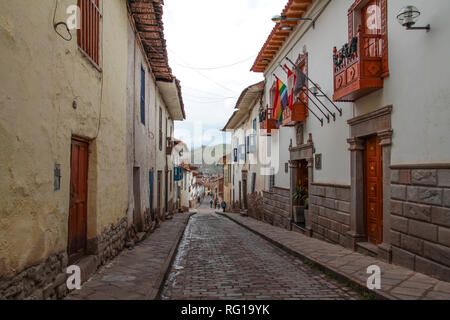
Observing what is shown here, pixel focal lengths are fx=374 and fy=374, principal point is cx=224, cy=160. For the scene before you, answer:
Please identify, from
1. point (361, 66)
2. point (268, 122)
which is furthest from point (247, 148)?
point (361, 66)

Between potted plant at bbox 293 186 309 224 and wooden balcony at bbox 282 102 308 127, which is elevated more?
wooden balcony at bbox 282 102 308 127

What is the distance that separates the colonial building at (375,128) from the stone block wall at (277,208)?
87cm

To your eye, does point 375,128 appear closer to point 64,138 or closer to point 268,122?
point 64,138

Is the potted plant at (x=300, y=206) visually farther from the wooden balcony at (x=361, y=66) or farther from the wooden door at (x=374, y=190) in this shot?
the wooden balcony at (x=361, y=66)

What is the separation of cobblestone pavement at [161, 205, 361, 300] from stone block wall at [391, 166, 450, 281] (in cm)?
121

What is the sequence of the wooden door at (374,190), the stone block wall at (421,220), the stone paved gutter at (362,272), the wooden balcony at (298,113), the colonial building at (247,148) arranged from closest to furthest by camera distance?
the stone paved gutter at (362,272) < the stone block wall at (421,220) < the wooden door at (374,190) < the wooden balcony at (298,113) < the colonial building at (247,148)

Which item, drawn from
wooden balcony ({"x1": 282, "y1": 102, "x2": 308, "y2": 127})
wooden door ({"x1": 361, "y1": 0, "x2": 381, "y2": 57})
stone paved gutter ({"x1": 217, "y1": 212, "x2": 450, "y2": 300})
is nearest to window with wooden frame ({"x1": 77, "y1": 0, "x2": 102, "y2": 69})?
wooden door ({"x1": 361, "y1": 0, "x2": 381, "y2": 57})

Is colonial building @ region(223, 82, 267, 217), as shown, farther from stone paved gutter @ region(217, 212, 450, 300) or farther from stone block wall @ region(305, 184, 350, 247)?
stone paved gutter @ region(217, 212, 450, 300)

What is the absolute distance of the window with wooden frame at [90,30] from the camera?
555 cm

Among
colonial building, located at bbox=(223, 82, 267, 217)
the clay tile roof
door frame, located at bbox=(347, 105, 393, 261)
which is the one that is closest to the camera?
door frame, located at bbox=(347, 105, 393, 261)

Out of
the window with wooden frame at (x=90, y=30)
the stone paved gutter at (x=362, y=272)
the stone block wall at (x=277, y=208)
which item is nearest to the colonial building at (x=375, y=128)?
the stone paved gutter at (x=362, y=272)

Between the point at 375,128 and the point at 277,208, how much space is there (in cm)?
791

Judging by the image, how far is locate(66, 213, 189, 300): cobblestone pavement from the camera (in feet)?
16.1
